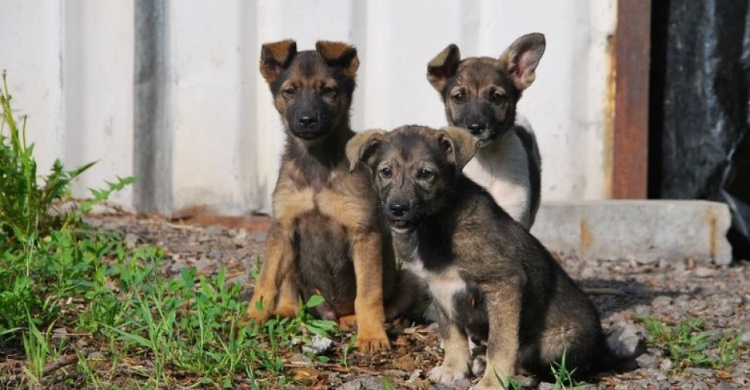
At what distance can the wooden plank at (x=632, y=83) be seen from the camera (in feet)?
27.2

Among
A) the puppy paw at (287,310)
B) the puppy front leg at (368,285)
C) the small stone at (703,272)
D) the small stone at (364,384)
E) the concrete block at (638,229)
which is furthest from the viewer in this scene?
the concrete block at (638,229)

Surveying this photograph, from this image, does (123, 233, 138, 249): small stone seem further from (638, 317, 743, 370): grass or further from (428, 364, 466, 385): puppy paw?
(638, 317, 743, 370): grass

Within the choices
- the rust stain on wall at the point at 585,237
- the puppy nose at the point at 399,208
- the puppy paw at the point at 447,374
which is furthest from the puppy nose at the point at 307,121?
the rust stain on wall at the point at 585,237

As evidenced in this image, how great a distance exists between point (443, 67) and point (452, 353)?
1944mm

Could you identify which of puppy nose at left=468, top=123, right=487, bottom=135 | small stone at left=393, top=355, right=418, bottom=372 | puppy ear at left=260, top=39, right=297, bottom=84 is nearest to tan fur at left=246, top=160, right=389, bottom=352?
small stone at left=393, top=355, right=418, bottom=372

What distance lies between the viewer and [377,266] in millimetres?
5910

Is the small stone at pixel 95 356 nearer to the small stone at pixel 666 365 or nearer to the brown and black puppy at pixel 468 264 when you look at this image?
the brown and black puppy at pixel 468 264

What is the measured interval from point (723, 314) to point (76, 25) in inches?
204

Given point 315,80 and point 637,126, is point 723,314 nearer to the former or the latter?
point 637,126

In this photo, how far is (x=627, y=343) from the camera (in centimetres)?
564

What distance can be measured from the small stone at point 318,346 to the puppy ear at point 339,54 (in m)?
1.57

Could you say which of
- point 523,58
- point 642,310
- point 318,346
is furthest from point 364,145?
point 642,310

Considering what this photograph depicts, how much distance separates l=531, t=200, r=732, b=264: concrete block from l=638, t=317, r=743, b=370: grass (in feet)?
6.50

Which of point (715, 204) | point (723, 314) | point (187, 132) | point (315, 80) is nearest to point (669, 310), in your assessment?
point (723, 314)
